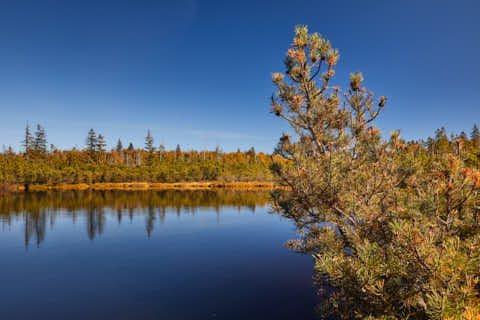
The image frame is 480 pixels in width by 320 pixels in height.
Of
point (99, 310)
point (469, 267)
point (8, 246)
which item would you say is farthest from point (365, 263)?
point (8, 246)

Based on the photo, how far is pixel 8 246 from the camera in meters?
20.1

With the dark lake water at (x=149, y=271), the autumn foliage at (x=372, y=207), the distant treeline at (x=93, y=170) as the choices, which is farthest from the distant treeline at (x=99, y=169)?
the autumn foliage at (x=372, y=207)

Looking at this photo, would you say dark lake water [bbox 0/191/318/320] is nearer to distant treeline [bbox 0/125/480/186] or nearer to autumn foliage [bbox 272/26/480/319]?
autumn foliage [bbox 272/26/480/319]

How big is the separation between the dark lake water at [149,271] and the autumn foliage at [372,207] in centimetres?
650

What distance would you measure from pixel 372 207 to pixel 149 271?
1373cm

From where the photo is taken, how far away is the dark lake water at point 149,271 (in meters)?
11.5

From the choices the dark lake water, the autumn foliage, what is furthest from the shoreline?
the autumn foliage

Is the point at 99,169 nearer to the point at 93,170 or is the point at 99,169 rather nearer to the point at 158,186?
the point at 93,170

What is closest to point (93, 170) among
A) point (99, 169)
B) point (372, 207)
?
point (99, 169)

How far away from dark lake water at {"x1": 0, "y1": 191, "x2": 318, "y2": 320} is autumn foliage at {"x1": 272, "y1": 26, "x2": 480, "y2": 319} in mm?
6496

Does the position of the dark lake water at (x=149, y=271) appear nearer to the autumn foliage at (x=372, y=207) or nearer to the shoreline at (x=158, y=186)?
the autumn foliage at (x=372, y=207)

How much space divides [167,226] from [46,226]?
11.3m

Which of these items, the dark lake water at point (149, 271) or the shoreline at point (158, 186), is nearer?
the dark lake water at point (149, 271)

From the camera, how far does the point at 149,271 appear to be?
15758mm
